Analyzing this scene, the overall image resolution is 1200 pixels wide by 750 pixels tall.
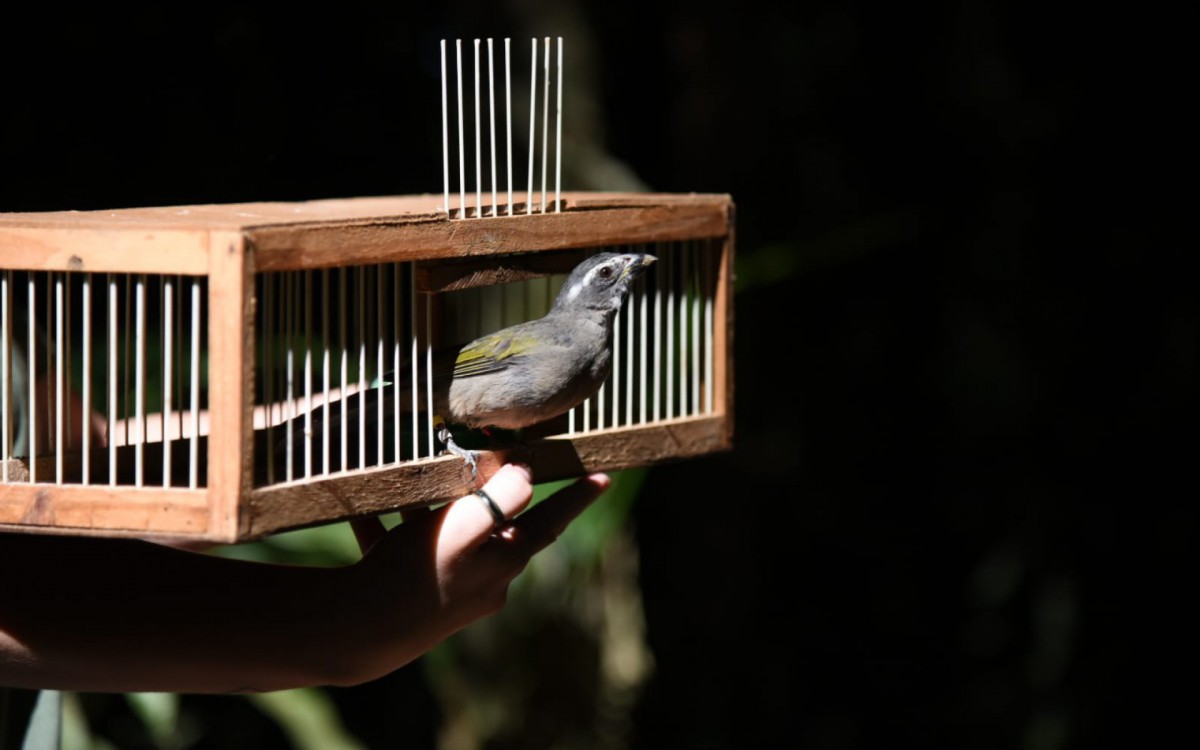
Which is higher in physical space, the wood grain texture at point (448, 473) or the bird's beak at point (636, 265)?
the bird's beak at point (636, 265)

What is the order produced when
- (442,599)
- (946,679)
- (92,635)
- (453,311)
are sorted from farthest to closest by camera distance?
(946,679)
(453,311)
(442,599)
(92,635)

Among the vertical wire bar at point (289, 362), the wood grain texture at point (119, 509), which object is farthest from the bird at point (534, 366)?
the wood grain texture at point (119, 509)

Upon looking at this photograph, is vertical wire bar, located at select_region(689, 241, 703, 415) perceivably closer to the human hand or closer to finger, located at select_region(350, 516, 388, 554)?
the human hand

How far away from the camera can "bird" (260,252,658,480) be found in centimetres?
197

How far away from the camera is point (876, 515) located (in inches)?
189

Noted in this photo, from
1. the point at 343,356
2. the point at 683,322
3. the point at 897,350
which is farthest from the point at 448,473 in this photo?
the point at 897,350

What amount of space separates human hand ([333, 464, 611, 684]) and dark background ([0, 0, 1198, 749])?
191 centimetres

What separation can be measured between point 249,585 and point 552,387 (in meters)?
0.49

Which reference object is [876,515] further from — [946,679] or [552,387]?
[552,387]

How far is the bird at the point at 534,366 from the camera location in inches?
77.6

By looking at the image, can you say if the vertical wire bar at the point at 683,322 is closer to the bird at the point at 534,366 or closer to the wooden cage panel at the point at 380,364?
the wooden cage panel at the point at 380,364

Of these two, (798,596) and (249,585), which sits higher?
(249,585)

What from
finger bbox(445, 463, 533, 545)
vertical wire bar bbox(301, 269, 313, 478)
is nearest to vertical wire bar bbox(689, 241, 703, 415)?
finger bbox(445, 463, 533, 545)

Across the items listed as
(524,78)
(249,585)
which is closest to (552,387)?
(249,585)
